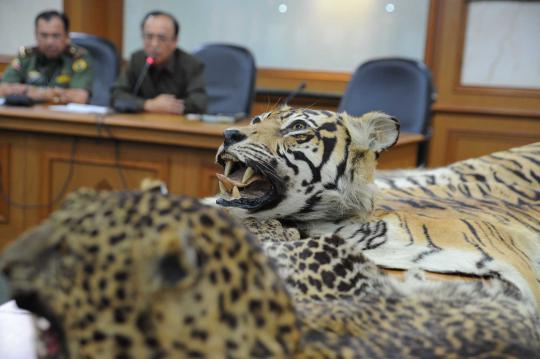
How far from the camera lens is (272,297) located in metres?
0.64

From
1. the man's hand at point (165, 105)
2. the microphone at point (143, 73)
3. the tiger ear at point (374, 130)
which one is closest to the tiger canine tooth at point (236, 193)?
the tiger ear at point (374, 130)

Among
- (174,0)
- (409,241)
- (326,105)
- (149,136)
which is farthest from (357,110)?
(174,0)

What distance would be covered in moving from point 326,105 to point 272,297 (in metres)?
5.25

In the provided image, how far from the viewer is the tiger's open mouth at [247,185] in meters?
1.42

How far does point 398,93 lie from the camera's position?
3822 mm

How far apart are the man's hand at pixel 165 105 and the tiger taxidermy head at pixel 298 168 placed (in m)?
2.76

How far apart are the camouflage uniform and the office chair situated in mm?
1922

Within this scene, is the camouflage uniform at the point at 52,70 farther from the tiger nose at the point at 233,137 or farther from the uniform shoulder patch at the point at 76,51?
the tiger nose at the point at 233,137

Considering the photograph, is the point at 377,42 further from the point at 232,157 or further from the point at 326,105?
the point at 232,157

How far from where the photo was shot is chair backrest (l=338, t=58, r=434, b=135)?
379 centimetres

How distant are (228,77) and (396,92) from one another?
1.25m

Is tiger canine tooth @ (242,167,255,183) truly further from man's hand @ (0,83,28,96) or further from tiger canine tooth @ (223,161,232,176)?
man's hand @ (0,83,28,96)

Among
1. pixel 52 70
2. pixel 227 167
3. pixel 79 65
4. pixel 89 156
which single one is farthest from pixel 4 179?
pixel 227 167

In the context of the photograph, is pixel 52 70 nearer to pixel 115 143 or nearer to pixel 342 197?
pixel 115 143
